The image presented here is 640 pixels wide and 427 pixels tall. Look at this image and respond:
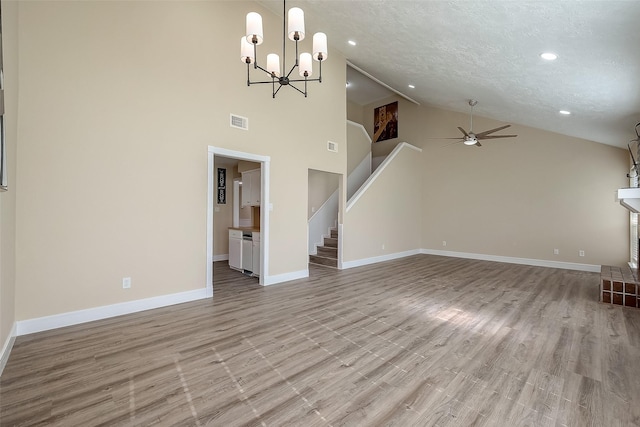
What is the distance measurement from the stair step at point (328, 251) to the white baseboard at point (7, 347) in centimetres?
528

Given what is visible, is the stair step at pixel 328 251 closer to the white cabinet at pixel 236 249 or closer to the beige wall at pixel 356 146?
the white cabinet at pixel 236 249

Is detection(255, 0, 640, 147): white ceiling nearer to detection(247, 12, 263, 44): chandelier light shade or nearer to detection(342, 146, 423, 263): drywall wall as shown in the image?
detection(247, 12, 263, 44): chandelier light shade

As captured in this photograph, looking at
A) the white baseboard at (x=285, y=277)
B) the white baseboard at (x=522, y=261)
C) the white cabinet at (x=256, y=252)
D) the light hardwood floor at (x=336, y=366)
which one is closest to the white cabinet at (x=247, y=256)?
the white cabinet at (x=256, y=252)

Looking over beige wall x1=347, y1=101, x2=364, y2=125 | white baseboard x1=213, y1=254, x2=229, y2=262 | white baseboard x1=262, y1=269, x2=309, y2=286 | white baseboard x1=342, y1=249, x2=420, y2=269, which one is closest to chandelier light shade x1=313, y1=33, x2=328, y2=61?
white baseboard x1=262, y1=269, x2=309, y2=286

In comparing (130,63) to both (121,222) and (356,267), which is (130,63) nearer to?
(121,222)

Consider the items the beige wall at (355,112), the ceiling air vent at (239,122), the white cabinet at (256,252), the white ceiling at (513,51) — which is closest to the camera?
the white ceiling at (513,51)

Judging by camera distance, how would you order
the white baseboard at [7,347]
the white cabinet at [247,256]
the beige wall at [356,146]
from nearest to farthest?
the white baseboard at [7,347] → the white cabinet at [247,256] → the beige wall at [356,146]

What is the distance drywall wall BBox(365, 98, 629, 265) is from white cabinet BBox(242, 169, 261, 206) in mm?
5397

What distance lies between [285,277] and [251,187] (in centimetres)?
269

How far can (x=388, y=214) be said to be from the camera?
775cm

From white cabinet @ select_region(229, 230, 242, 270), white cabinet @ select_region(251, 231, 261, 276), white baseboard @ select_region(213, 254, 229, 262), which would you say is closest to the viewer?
white cabinet @ select_region(251, 231, 261, 276)

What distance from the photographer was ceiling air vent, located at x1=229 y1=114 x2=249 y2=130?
175 inches

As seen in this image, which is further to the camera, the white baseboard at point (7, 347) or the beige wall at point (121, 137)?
the beige wall at point (121, 137)

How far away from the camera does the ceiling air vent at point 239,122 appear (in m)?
4.43
